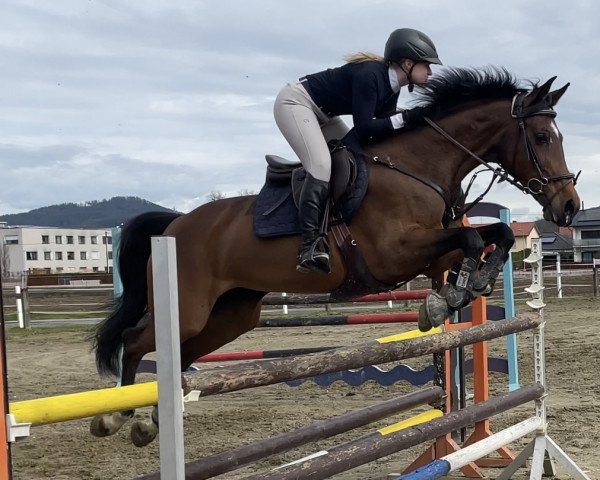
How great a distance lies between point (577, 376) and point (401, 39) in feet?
14.3

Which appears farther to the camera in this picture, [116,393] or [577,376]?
[577,376]

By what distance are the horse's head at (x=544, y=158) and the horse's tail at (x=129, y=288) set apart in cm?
185

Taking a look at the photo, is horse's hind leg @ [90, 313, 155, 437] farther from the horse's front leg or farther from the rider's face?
the rider's face

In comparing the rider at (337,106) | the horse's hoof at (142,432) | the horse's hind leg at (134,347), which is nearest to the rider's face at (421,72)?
the rider at (337,106)

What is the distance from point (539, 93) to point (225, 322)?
6.32 feet

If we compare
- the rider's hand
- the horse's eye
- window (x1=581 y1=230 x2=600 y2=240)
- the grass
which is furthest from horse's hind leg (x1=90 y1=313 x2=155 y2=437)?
window (x1=581 y1=230 x2=600 y2=240)

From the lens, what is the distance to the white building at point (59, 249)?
62.4 m

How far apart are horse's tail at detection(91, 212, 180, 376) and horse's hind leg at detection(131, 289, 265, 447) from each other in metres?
0.35

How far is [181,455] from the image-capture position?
66.8 inches

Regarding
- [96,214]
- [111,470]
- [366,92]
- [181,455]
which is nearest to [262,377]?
[181,455]

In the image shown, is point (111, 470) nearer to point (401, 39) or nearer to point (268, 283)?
point (268, 283)

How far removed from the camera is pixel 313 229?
312 centimetres

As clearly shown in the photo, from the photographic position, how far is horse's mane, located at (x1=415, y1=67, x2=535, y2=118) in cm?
346

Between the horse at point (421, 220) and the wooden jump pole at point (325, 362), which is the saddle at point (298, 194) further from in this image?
the wooden jump pole at point (325, 362)
